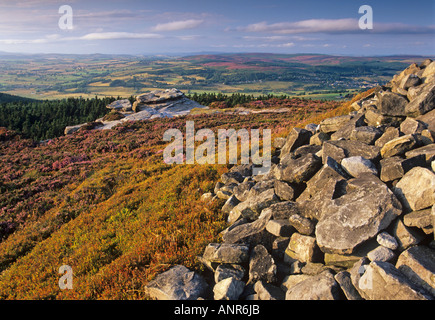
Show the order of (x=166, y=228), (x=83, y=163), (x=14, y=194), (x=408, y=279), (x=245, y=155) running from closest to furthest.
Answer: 1. (x=408, y=279)
2. (x=166, y=228)
3. (x=245, y=155)
4. (x=14, y=194)
5. (x=83, y=163)

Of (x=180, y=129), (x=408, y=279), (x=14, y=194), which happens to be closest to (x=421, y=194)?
(x=408, y=279)

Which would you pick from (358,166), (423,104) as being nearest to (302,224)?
(358,166)

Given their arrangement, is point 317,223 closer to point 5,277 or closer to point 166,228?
point 166,228

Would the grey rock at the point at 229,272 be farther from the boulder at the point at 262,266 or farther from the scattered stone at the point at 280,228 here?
the scattered stone at the point at 280,228

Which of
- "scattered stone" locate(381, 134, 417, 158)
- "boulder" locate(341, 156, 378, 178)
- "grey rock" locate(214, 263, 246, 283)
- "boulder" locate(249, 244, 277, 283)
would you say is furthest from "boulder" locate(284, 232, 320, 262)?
"scattered stone" locate(381, 134, 417, 158)

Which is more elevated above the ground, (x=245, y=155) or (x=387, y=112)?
(x=387, y=112)

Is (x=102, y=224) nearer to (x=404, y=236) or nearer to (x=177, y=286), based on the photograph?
(x=177, y=286)

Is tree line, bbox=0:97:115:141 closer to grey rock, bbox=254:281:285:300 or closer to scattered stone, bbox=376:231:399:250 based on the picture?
grey rock, bbox=254:281:285:300
